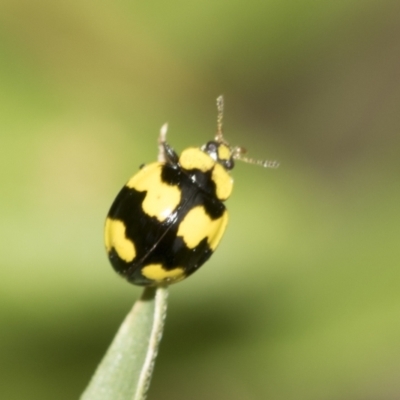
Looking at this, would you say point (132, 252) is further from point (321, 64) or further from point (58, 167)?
point (321, 64)

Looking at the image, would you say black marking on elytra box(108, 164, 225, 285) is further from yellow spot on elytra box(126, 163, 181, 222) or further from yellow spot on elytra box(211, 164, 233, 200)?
yellow spot on elytra box(211, 164, 233, 200)

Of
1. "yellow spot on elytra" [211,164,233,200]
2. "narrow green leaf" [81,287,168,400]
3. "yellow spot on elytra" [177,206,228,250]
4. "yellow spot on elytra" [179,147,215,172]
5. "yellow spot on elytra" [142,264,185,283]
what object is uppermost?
"yellow spot on elytra" [179,147,215,172]

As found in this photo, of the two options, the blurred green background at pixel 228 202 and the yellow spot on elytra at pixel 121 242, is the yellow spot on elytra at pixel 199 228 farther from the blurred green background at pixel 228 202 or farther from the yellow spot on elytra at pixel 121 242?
the blurred green background at pixel 228 202

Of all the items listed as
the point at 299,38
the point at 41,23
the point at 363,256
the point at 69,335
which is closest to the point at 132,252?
the point at 69,335

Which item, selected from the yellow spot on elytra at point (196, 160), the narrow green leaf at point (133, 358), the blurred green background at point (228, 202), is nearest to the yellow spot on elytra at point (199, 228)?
the yellow spot on elytra at point (196, 160)

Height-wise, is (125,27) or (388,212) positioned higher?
(125,27)

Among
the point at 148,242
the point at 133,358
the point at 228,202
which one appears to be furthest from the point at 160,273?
the point at 228,202

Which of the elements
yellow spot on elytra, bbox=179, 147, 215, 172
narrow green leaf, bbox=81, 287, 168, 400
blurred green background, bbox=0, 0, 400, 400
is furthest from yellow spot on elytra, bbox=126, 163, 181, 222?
blurred green background, bbox=0, 0, 400, 400

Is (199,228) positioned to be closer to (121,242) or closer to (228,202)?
(121,242)
